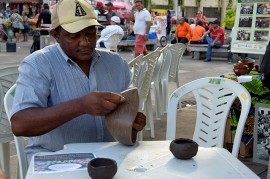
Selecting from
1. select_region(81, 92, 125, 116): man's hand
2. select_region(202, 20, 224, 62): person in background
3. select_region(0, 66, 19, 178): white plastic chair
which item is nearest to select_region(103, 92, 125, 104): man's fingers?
select_region(81, 92, 125, 116): man's hand

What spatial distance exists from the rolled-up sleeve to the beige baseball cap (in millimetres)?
237

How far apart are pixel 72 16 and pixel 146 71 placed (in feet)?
8.49

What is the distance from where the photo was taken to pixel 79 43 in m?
2.19

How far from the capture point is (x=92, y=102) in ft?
6.02

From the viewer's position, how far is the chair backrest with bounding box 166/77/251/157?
2.79 m

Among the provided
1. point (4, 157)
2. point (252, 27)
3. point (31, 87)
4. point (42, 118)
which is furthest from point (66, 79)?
point (252, 27)

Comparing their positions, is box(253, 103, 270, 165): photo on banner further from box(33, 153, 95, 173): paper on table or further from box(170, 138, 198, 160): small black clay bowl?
box(33, 153, 95, 173): paper on table

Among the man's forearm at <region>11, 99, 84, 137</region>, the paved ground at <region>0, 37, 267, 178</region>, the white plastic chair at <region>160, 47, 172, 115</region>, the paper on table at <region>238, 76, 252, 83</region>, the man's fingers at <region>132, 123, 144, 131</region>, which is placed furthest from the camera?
the white plastic chair at <region>160, 47, 172, 115</region>

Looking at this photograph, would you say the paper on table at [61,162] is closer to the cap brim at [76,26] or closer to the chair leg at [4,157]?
the cap brim at [76,26]

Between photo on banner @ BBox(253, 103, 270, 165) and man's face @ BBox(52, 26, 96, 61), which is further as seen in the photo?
photo on banner @ BBox(253, 103, 270, 165)

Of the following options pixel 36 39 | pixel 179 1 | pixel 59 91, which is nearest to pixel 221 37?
pixel 36 39

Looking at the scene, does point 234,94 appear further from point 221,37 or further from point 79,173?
point 221,37

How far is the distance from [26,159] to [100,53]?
2.53ft

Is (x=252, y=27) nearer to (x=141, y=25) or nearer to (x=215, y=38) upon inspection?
(x=141, y=25)
